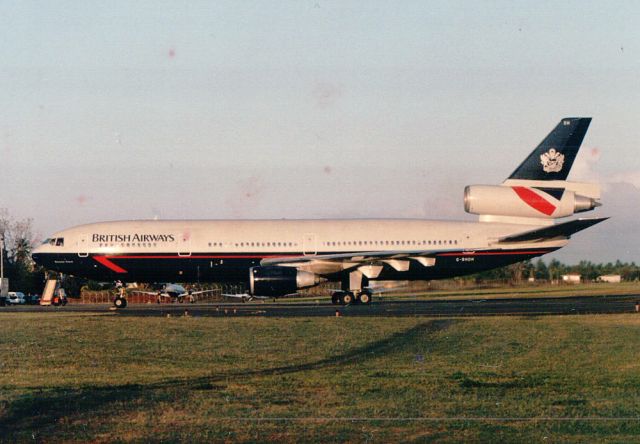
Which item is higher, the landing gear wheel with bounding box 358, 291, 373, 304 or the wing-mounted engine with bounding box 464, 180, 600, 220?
the wing-mounted engine with bounding box 464, 180, 600, 220

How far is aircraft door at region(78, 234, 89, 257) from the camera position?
40250 mm

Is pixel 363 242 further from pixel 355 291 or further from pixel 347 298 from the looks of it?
pixel 347 298

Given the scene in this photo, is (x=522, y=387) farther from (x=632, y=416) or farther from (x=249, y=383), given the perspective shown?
(x=249, y=383)

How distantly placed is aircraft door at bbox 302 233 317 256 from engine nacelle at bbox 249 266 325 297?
2.94 m

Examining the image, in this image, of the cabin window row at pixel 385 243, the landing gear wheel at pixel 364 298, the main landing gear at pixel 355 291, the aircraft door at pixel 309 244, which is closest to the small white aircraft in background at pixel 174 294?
the aircraft door at pixel 309 244

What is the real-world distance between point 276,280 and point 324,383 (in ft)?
75.2

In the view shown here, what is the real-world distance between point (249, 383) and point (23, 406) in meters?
3.68

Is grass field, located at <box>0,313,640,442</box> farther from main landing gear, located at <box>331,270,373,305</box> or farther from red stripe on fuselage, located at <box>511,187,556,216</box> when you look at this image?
red stripe on fuselage, located at <box>511,187,556,216</box>

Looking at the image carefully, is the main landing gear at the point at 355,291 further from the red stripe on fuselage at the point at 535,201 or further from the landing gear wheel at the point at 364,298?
the red stripe on fuselage at the point at 535,201

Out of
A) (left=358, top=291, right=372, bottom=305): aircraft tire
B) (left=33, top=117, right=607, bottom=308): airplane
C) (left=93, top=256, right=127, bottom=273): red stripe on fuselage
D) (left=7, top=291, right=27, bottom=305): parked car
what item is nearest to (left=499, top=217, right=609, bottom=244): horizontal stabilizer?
(left=33, top=117, right=607, bottom=308): airplane

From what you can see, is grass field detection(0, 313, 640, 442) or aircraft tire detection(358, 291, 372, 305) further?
aircraft tire detection(358, 291, 372, 305)

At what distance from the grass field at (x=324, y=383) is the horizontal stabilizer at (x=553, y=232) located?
42.8 feet

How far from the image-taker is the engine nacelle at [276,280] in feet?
117

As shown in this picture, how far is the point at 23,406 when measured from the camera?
10.9 metres
